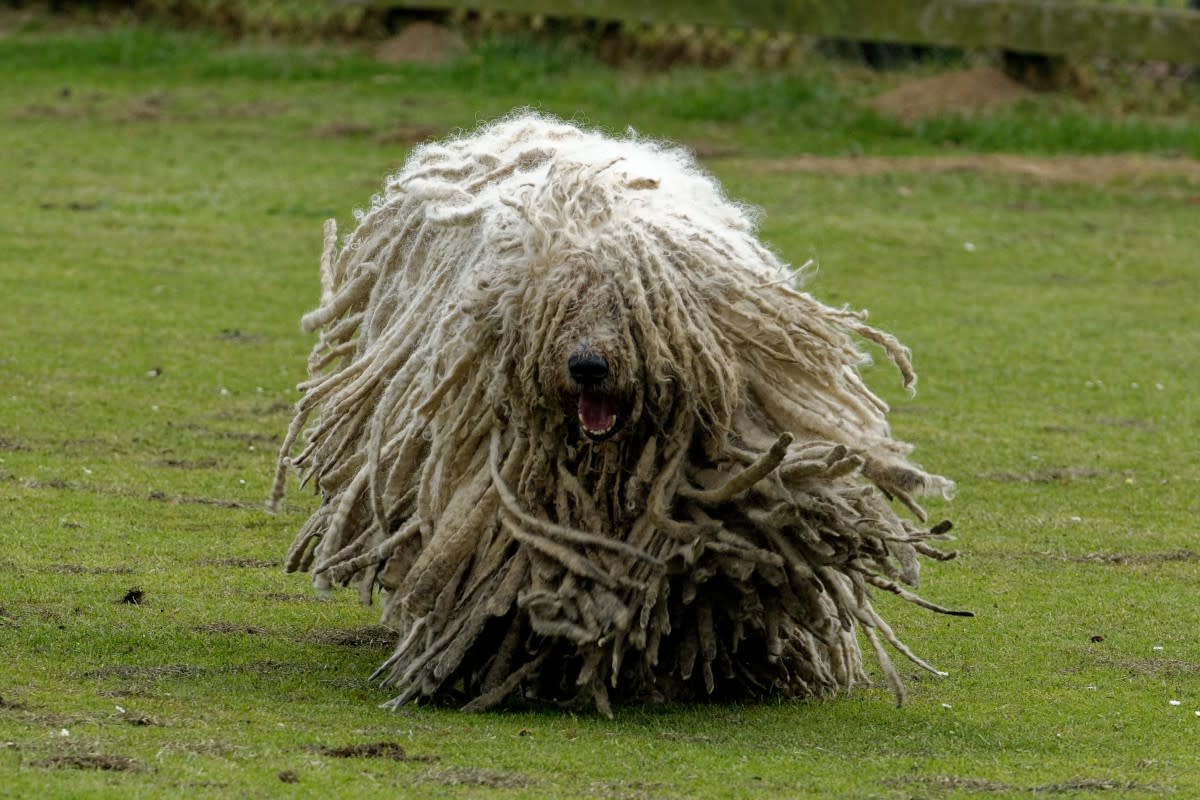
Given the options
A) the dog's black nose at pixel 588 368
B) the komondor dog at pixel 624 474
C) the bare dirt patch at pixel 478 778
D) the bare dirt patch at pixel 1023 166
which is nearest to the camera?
the bare dirt patch at pixel 478 778

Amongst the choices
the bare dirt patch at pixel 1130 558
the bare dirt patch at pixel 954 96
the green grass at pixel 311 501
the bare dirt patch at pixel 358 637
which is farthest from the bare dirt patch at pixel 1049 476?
the bare dirt patch at pixel 954 96

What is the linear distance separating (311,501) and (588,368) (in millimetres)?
3565

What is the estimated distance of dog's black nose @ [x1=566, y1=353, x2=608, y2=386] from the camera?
6.08 metres

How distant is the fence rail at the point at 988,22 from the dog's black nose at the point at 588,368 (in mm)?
13544

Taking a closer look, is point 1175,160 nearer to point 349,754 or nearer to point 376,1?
point 376,1

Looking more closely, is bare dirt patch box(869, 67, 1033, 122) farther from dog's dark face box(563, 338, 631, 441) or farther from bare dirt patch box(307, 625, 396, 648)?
dog's dark face box(563, 338, 631, 441)

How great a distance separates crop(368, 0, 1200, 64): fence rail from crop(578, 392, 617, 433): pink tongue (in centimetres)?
1349

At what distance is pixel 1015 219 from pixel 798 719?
1041 centimetres

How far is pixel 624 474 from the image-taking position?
6309mm

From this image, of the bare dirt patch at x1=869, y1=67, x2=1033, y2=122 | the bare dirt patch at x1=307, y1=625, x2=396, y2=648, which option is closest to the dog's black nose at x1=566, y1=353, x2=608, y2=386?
the bare dirt patch at x1=307, y1=625, x2=396, y2=648

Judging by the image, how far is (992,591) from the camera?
26.8 ft

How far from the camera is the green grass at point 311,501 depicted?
5.81 meters

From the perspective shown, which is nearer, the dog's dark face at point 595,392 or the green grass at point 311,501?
the green grass at point 311,501

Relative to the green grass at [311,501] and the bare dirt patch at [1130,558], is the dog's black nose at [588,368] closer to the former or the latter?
the green grass at [311,501]
